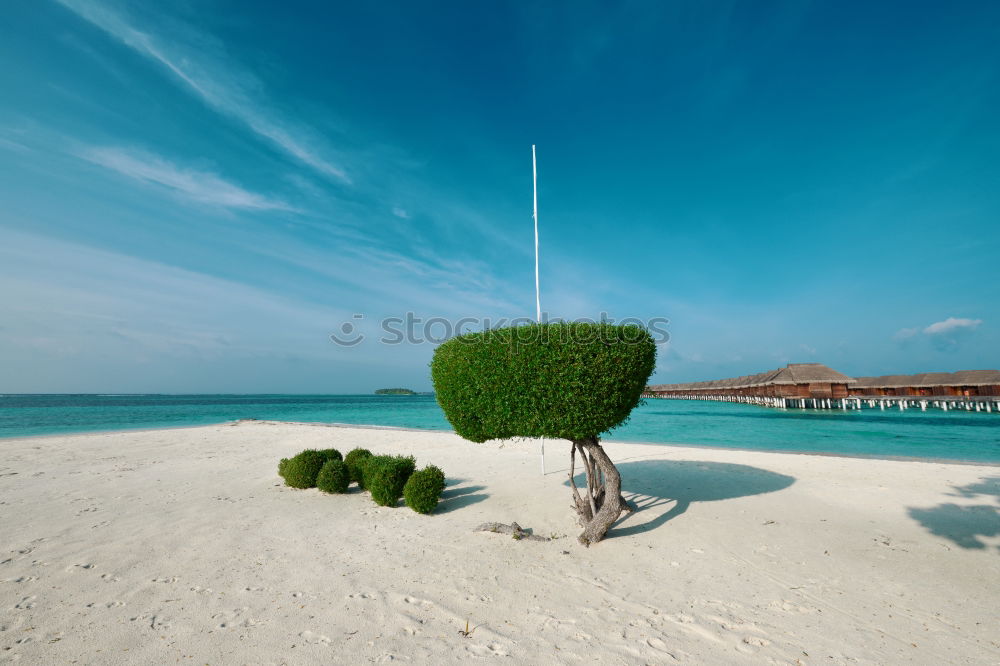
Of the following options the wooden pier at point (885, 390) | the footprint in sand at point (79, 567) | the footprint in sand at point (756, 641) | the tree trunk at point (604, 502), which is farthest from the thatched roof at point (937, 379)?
the footprint in sand at point (79, 567)

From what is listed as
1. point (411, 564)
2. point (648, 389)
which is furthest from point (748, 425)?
point (411, 564)

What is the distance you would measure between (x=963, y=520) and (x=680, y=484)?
529 centimetres

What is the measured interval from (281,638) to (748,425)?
40.1 m

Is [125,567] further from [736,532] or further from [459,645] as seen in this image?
[736,532]

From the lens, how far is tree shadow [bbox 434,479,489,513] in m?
9.85

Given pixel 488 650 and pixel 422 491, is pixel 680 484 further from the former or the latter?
pixel 488 650

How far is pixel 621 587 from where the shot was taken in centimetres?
591

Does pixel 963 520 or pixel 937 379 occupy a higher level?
pixel 937 379

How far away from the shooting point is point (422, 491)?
916cm

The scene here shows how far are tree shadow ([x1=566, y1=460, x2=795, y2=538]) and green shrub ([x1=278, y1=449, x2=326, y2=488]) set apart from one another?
285 inches

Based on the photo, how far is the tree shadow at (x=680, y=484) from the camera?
9.03 metres

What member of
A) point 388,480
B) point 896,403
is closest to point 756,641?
point 388,480

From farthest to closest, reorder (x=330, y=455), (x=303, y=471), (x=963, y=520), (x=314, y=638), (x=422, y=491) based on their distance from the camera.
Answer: (x=330, y=455) → (x=303, y=471) → (x=422, y=491) → (x=963, y=520) → (x=314, y=638)

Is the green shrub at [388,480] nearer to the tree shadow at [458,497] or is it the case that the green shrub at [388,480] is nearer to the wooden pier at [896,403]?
the tree shadow at [458,497]
